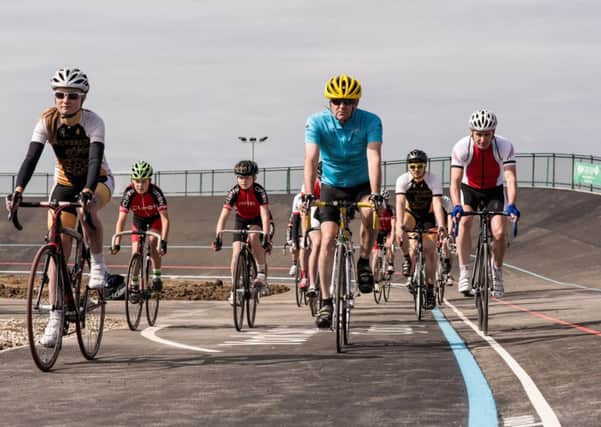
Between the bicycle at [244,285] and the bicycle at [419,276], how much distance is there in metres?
2.31

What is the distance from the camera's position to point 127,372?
25.7 ft

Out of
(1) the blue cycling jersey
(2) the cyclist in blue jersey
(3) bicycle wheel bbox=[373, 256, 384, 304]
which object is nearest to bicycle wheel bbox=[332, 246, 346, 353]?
(2) the cyclist in blue jersey

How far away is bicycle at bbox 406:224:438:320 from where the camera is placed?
1400 cm

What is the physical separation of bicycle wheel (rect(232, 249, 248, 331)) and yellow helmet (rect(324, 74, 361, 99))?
298 centimetres

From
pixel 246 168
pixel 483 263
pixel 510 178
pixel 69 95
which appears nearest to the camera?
pixel 69 95

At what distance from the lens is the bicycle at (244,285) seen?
11913 millimetres

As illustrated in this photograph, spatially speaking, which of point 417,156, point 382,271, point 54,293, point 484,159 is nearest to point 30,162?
point 54,293

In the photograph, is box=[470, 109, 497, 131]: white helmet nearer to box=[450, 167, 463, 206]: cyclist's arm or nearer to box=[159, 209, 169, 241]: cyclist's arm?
box=[450, 167, 463, 206]: cyclist's arm

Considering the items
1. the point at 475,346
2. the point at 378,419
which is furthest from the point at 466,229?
the point at 378,419

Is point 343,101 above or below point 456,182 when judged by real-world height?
Result: above

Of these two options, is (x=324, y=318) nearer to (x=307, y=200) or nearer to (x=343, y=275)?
(x=343, y=275)

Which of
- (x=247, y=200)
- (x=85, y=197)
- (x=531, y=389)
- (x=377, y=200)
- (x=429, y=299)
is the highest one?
(x=247, y=200)

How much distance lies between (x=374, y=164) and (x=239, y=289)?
3.01 meters

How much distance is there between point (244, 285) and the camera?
12234 millimetres
